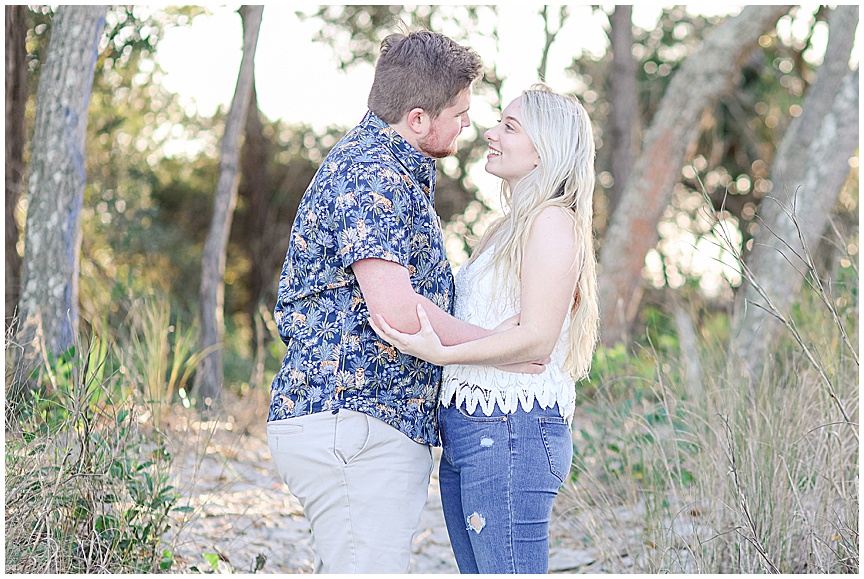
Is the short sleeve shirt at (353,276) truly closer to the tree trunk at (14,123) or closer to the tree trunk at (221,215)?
the tree trunk at (14,123)

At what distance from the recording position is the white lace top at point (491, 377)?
6.79 feet

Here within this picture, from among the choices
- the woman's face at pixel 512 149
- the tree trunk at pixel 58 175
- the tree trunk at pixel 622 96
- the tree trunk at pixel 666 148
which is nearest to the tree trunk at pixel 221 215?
the tree trunk at pixel 58 175

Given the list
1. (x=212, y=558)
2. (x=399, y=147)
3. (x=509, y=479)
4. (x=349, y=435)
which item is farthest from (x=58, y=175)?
(x=509, y=479)

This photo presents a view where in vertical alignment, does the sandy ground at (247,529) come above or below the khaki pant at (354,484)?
below

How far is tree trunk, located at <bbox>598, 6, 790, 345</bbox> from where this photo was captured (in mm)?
6859

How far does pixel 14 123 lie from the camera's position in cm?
519

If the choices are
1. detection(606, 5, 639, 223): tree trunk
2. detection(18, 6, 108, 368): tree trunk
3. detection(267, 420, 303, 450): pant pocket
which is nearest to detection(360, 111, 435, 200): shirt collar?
detection(267, 420, 303, 450): pant pocket

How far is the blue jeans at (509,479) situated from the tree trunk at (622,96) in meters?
8.52

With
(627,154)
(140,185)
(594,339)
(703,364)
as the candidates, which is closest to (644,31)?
(627,154)

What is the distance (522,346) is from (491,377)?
0.13 m

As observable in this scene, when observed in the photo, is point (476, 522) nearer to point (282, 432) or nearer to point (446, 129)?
point (282, 432)

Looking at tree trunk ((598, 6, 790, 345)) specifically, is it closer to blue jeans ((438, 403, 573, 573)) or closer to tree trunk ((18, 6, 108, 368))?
tree trunk ((18, 6, 108, 368))

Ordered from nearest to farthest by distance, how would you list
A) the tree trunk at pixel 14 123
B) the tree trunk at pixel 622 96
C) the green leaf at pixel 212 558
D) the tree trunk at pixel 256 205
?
the green leaf at pixel 212 558
the tree trunk at pixel 14 123
the tree trunk at pixel 622 96
the tree trunk at pixel 256 205

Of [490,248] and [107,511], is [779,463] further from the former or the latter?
[107,511]
